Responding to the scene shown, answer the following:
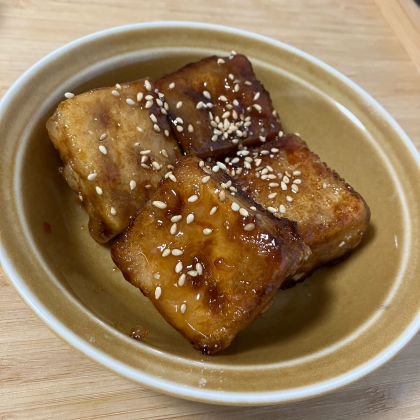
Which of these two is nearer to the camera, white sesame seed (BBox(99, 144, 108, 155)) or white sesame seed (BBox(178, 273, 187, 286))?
white sesame seed (BBox(178, 273, 187, 286))

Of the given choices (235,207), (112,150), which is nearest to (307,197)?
(235,207)

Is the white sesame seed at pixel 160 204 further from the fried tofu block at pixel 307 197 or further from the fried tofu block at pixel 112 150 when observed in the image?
the fried tofu block at pixel 307 197

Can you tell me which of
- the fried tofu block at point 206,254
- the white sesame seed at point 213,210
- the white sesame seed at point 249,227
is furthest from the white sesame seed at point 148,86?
the white sesame seed at point 249,227

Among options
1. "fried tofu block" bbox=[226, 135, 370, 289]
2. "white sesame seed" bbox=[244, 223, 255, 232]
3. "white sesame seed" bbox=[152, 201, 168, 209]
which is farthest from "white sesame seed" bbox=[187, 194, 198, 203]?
"fried tofu block" bbox=[226, 135, 370, 289]

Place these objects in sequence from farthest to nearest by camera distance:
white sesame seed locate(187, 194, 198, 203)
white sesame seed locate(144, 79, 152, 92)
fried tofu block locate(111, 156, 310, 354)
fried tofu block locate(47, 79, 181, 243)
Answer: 1. white sesame seed locate(144, 79, 152, 92)
2. fried tofu block locate(47, 79, 181, 243)
3. white sesame seed locate(187, 194, 198, 203)
4. fried tofu block locate(111, 156, 310, 354)

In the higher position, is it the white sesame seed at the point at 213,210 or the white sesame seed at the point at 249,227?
the white sesame seed at the point at 249,227

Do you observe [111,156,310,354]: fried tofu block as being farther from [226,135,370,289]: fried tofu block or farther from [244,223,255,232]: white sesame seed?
[226,135,370,289]: fried tofu block
